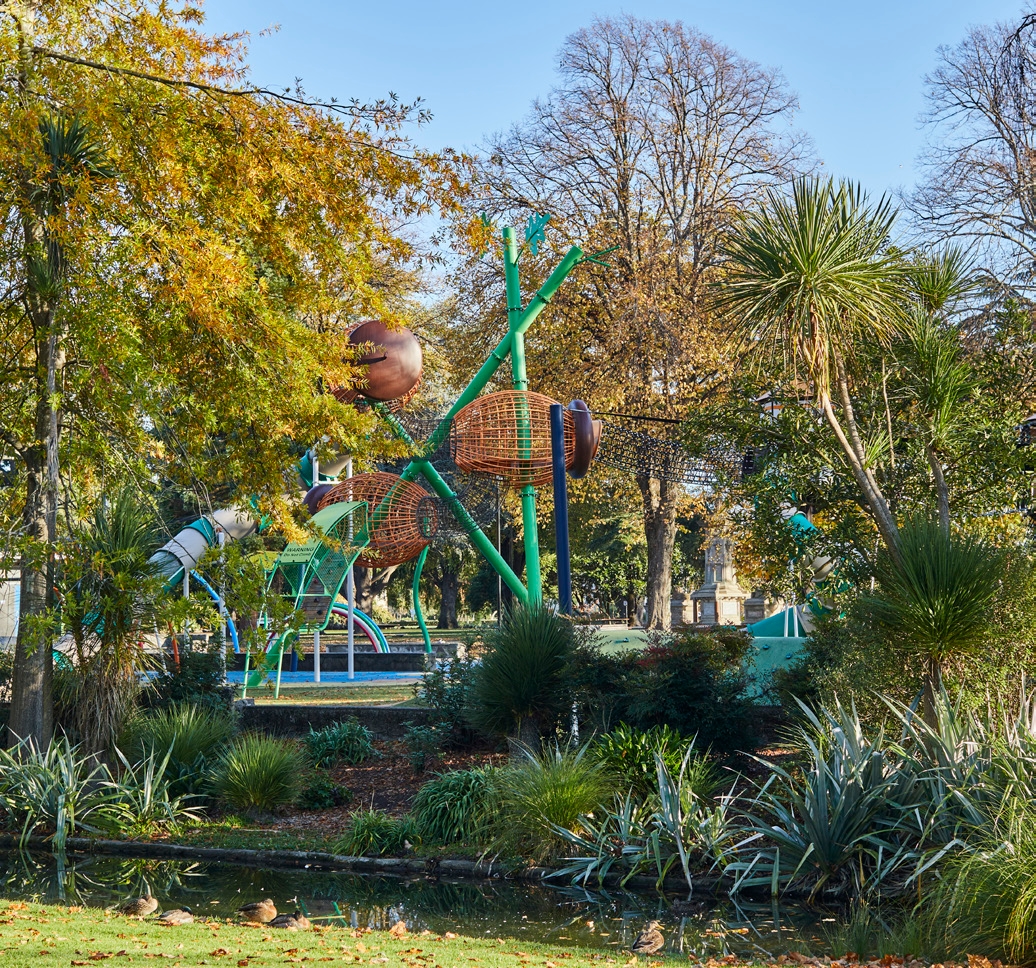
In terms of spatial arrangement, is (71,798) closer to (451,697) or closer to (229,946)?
(451,697)

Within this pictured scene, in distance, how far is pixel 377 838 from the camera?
10602mm

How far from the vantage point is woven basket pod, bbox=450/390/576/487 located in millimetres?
15445

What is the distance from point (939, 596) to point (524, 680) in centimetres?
440

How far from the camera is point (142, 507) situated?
519 inches

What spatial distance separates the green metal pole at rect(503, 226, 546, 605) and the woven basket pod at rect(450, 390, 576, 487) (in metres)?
0.02

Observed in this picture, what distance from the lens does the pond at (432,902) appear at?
308 inches

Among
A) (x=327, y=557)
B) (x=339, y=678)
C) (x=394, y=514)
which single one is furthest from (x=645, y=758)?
(x=339, y=678)

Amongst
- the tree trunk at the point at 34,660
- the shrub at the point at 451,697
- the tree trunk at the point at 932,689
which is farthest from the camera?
the shrub at the point at 451,697

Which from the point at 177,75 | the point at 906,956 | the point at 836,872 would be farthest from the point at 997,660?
the point at 177,75

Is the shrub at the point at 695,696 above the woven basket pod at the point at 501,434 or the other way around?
the other way around

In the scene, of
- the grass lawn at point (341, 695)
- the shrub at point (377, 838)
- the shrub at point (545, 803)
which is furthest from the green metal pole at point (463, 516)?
the shrub at point (545, 803)

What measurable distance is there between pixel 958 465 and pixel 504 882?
673 cm

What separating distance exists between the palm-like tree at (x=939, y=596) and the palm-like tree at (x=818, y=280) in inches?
18.2

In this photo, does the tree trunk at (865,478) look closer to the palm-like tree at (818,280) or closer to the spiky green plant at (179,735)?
the palm-like tree at (818,280)
